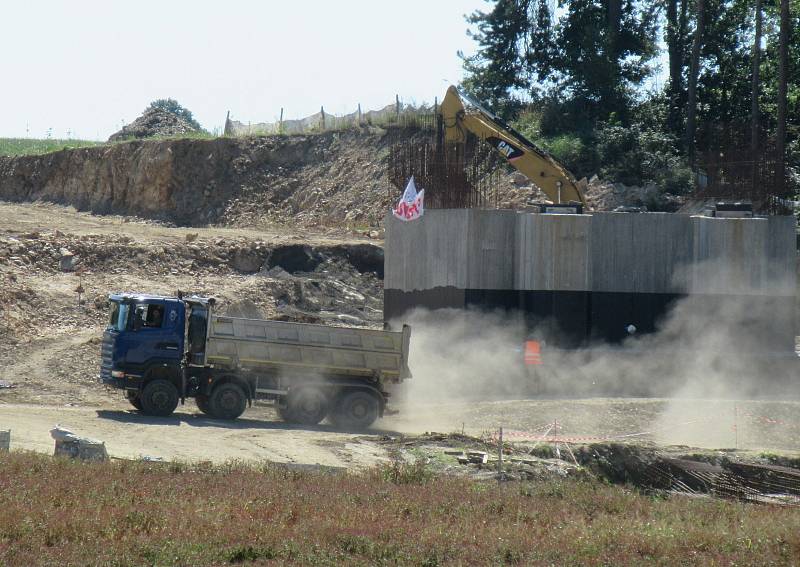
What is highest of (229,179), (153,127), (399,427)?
(153,127)

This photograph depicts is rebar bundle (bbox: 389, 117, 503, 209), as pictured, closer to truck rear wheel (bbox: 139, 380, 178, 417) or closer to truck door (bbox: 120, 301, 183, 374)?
truck door (bbox: 120, 301, 183, 374)

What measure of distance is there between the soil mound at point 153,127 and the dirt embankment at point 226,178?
5.86 metres

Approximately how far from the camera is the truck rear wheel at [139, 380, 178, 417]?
2244 centimetres

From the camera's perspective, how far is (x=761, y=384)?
2886cm

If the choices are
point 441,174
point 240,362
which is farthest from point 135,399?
point 441,174

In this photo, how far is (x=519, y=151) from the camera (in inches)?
1271

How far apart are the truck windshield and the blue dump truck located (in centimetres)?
2

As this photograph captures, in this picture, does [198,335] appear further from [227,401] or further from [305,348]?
[305,348]

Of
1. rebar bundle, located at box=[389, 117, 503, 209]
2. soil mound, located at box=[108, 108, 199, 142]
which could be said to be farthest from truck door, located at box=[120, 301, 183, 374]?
soil mound, located at box=[108, 108, 199, 142]

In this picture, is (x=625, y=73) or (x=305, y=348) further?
(x=625, y=73)

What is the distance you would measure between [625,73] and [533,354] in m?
26.2

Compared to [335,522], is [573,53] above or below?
above

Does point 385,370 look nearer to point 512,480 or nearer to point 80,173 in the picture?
A: point 512,480

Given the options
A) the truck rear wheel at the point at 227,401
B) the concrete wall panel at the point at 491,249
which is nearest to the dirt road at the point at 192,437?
the truck rear wheel at the point at 227,401
